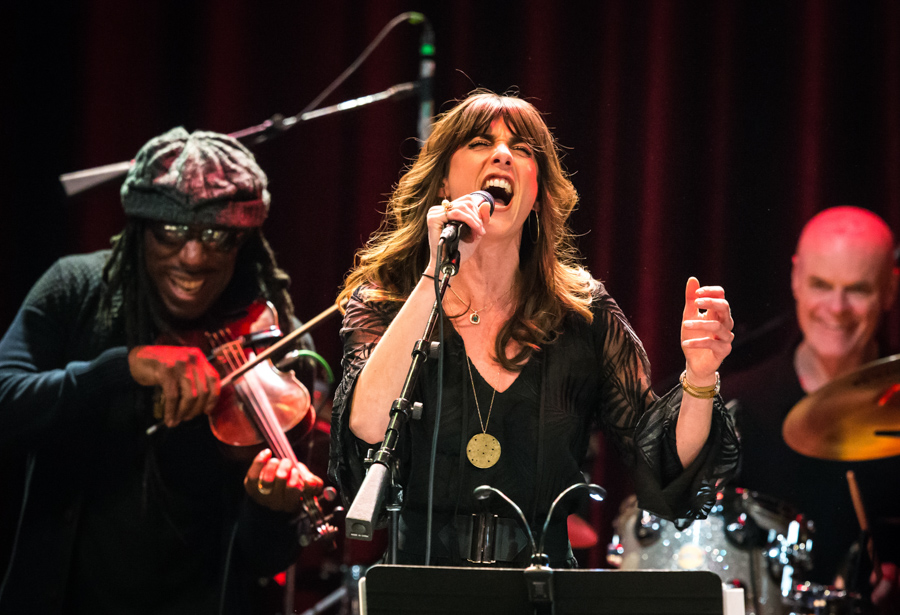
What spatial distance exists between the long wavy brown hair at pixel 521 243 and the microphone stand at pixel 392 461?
35cm

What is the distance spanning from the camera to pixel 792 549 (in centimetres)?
280

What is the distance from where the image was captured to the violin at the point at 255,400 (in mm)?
2389

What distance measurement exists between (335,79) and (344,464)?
5.70ft

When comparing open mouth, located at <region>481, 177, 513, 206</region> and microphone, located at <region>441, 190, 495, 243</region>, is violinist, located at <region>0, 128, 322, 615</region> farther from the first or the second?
microphone, located at <region>441, 190, 495, 243</region>

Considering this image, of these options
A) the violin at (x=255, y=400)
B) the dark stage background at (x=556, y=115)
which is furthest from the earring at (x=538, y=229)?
the violin at (x=255, y=400)

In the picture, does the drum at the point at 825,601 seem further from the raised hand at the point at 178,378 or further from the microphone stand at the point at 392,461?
the raised hand at the point at 178,378

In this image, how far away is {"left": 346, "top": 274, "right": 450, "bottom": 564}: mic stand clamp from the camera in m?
1.15

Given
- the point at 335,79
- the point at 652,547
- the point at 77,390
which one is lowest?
the point at 652,547

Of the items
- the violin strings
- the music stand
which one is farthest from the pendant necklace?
the violin strings

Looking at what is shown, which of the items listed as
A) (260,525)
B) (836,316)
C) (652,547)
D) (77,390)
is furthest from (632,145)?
(77,390)

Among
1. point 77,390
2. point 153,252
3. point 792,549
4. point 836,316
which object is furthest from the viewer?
point 836,316

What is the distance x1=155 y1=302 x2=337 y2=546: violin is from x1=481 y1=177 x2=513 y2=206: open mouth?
35.0 inches

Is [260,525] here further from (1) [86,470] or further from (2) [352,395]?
(2) [352,395]

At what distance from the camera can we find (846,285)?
3031 millimetres
